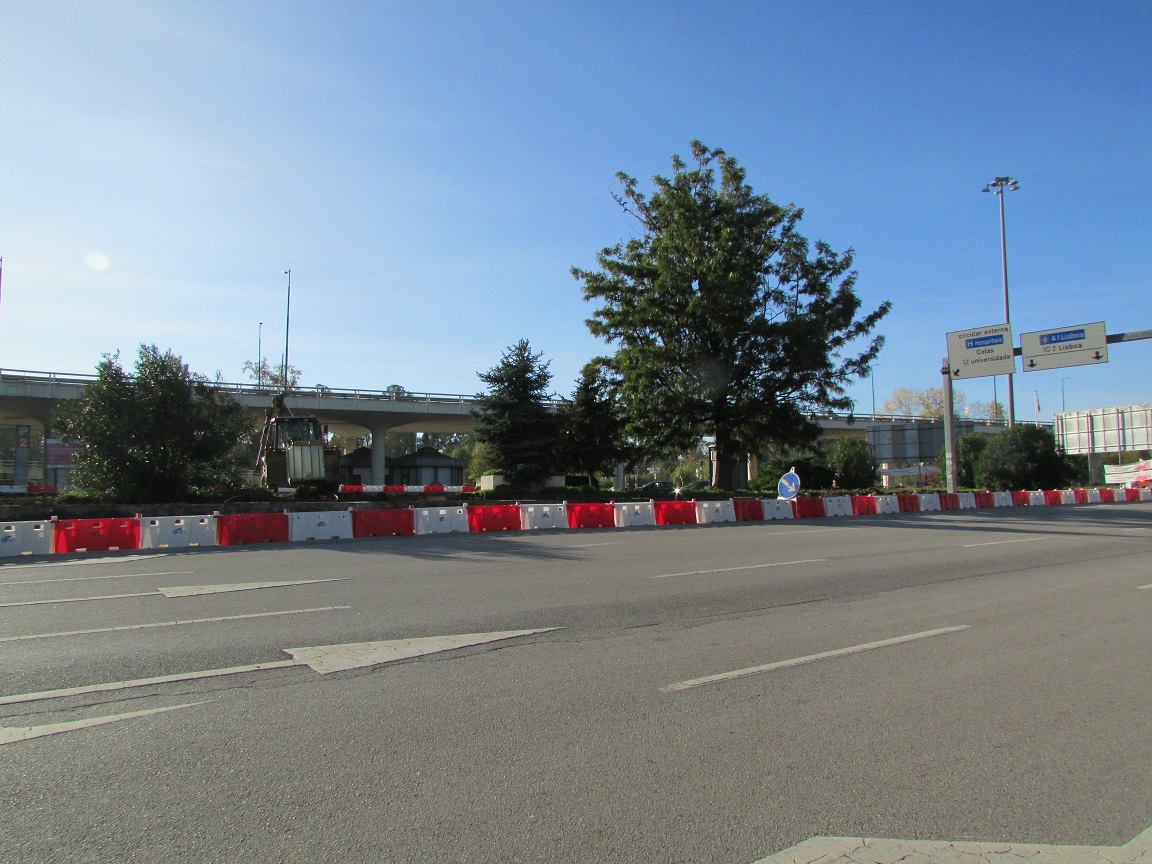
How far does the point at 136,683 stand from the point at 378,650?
6.22 feet

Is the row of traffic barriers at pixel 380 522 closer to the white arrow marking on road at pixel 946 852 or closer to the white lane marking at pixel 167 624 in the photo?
the white lane marking at pixel 167 624

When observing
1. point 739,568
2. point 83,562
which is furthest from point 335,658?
point 83,562

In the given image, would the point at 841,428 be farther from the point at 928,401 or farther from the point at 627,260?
the point at 627,260

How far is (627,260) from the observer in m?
38.1

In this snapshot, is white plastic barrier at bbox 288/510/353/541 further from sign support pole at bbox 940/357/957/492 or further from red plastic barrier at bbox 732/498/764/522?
sign support pole at bbox 940/357/957/492

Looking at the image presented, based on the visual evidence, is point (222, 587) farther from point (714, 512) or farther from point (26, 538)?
point (714, 512)

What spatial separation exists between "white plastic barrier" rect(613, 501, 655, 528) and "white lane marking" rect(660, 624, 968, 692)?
51.4 feet

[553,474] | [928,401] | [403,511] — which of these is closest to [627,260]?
[553,474]

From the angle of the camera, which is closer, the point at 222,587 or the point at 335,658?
the point at 335,658

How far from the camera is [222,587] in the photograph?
10.8m

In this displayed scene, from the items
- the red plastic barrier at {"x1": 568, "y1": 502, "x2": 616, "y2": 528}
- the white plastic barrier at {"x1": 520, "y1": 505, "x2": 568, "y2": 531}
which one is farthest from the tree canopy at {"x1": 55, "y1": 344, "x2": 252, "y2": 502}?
the red plastic barrier at {"x1": 568, "y1": 502, "x2": 616, "y2": 528}

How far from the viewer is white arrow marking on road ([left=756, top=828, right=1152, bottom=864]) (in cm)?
343

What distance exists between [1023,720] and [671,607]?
Result: 14.4ft

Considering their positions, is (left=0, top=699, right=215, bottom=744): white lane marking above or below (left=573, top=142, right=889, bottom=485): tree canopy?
below
